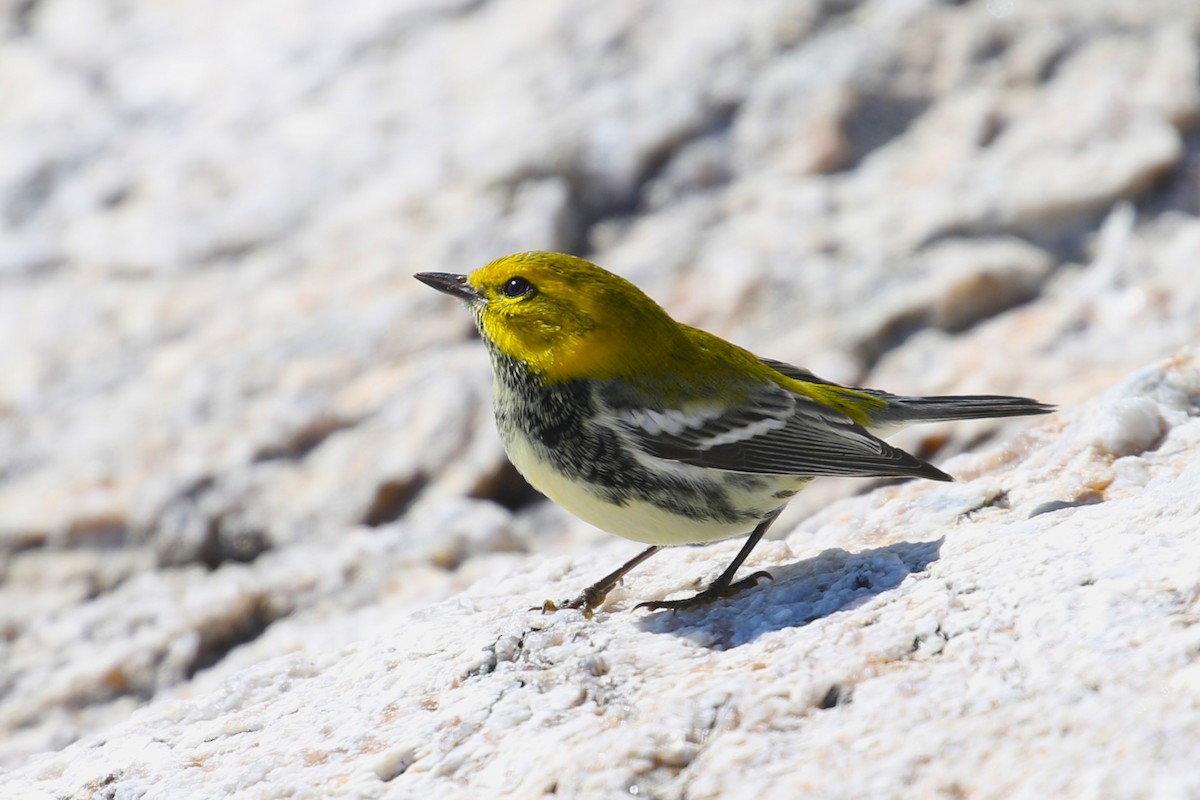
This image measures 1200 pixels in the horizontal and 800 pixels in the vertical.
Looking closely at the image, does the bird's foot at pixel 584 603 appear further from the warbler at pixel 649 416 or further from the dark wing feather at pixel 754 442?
the dark wing feather at pixel 754 442

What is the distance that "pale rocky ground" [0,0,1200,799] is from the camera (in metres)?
3.18

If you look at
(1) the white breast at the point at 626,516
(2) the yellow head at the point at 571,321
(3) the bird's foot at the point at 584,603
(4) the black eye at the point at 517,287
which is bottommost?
(3) the bird's foot at the point at 584,603

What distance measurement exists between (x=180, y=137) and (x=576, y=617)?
6054mm

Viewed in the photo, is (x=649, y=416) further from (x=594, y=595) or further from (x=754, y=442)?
(x=594, y=595)

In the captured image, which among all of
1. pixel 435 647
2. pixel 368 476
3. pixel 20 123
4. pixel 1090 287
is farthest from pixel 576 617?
pixel 20 123

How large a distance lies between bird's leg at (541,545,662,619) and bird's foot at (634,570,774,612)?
189mm

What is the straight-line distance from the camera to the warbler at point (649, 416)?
4188 millimetres

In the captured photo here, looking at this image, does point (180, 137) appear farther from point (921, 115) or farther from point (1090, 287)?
point (1090, 287)

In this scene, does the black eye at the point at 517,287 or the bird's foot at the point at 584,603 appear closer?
the bird's foot at the point at 584,603

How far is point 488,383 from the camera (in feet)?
22.2

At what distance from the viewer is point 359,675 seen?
13.3 ft

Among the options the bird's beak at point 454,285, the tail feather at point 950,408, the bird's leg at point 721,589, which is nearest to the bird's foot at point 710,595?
the bird's leg at point 721,589

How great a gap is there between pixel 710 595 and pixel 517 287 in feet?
4.58

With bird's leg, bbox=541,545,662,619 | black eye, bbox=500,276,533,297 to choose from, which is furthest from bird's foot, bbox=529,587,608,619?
black eye, bbox=500,276,533,297
